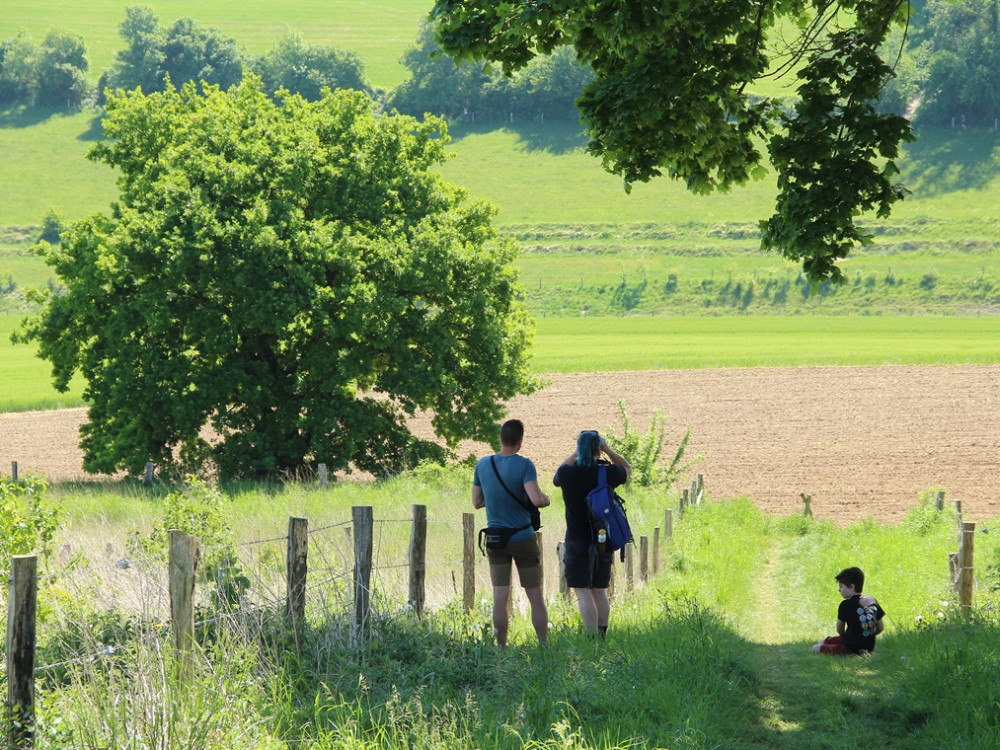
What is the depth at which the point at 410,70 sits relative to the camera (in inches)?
7165

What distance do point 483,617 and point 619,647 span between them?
176cm

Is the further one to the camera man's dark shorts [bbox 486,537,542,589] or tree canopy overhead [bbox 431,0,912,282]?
tree canopy overhead [bbox 431,0,912,282]

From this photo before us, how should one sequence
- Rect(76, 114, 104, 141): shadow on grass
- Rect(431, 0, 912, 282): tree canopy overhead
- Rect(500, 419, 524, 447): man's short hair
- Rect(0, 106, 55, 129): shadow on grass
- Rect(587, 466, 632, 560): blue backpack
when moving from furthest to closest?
Rect(0, 106, 55, 129): shadow on grass, Rect(76, 114, 104, 141): shadow on grass, Rect(431, 0, 912, 282): tree canopy overhead, Rect(587, 466, 632, 560): blue backpack, Rect(500, 419, 524, 447): man's short hair

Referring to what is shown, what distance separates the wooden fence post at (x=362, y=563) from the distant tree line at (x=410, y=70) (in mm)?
148182

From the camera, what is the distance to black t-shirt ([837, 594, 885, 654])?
1043cm

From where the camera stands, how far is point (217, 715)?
6.38 metres

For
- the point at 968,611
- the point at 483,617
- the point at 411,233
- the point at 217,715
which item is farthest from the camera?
the point at 411,233

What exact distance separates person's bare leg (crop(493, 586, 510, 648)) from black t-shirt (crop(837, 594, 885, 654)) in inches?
121

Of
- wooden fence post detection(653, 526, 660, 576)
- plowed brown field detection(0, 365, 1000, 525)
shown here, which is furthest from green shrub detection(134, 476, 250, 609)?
plowed brown field detection(0, 365, 1000, 525)

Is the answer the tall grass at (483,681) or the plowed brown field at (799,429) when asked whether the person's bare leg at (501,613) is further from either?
the plowed brown field at (799,429)

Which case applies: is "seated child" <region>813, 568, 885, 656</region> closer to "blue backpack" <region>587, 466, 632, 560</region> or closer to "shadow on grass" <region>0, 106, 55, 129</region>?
"blue backpack" <region>587, 466, 632, 560</region>

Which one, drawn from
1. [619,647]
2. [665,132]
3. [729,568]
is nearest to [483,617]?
[619,647]

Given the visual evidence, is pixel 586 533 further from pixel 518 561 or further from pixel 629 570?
pixel 629 570

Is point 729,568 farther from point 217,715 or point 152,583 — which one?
point 217,715
